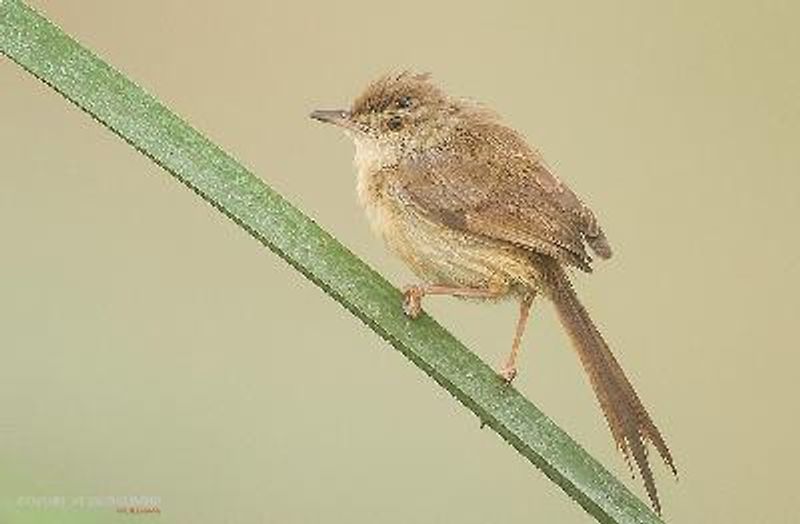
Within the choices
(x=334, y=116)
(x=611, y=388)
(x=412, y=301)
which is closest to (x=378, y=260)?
(x=334, y=116)

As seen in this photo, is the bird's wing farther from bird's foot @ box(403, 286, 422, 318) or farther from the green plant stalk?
the green plant stalk

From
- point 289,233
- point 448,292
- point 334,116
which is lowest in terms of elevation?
point 289,233

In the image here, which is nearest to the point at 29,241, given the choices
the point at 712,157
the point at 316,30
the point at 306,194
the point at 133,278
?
the point at 133,278

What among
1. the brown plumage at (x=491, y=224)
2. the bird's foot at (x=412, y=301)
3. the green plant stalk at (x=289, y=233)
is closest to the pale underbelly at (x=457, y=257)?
the brown plumage at (x=491, y=224)

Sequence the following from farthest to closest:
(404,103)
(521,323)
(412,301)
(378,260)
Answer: (378,260) < (404,103) < (521,323) < (412,301)

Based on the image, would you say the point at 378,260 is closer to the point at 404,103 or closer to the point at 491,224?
the point at 404,103

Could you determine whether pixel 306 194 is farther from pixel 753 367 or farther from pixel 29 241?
pixel 753 367
